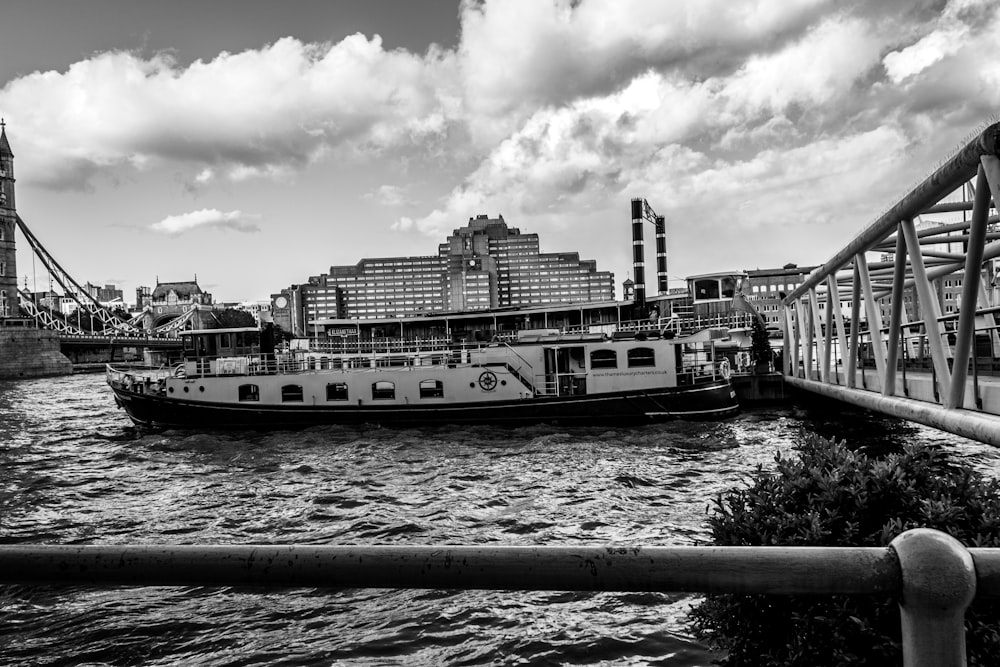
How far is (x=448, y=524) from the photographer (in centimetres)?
1219

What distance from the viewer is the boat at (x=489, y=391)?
1027 inches

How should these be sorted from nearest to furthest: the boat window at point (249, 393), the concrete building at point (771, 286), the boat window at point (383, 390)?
the boat window at point (383, 390) < the boat window at point (249, 393) < the concrete building at point (771, 286)

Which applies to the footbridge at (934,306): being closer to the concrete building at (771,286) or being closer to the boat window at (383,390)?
the boat window at (383,390)

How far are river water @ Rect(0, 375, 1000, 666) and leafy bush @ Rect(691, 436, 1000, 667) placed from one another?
297 centimetres

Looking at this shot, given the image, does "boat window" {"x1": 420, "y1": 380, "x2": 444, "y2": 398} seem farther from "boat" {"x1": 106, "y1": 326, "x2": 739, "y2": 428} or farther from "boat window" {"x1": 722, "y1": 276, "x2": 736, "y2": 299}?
"boat window" {"x1": 722, "y1": 276, "x2": 736, "y2": 299}

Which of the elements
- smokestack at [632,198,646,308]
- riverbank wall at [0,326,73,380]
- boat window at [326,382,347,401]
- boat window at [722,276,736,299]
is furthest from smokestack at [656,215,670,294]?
riverbank wall at [0,326,73,380]

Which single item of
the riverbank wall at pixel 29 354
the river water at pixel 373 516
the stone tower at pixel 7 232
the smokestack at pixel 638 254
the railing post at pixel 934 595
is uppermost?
the stone tower at pixel 7 232

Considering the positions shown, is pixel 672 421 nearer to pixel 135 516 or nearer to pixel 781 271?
pixel 135 516

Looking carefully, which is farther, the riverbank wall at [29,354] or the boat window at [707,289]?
the riverbank wall at [29,354]

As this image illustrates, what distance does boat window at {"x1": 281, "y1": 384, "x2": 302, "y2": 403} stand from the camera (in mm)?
28391

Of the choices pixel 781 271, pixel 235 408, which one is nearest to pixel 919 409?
pixel 235 408

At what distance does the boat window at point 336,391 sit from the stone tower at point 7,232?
12446 cm

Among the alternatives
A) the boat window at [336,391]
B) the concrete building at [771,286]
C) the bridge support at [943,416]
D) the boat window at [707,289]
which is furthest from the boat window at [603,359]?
the concrete building at [771,286]

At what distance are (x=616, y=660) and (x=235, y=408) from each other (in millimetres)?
24800
